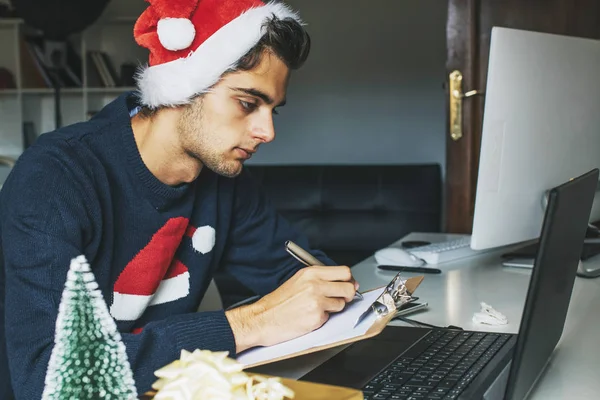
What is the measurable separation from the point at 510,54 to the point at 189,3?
0.66m

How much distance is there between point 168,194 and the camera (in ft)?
4.14

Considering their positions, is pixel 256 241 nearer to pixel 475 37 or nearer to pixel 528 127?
pixel 528 127

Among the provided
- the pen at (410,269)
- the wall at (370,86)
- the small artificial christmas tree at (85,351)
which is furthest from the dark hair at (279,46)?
the wall at (370,86)

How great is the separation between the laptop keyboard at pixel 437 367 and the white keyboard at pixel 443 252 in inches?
28.6

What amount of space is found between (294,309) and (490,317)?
41 centimetres

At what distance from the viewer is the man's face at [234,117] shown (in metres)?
1.23

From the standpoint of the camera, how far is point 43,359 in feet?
2.82

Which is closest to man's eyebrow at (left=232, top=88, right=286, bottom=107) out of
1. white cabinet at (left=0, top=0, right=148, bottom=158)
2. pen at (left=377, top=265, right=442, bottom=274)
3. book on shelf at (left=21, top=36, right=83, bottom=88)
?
pen at (left=377, top=265, right=442, bottom=274)

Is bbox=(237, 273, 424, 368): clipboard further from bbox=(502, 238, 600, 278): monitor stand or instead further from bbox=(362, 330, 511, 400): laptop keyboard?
bbox=(502, 238, 600, 278): monitor stand

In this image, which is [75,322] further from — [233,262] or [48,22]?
[48,22]

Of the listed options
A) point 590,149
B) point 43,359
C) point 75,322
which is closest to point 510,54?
point 590,149

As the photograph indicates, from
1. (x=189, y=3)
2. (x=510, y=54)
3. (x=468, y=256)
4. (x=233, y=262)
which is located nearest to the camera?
(x=189, y=3)

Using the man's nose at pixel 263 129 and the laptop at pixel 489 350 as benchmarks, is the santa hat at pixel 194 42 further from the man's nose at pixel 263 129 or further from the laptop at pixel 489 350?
the laptop at pixel 489 350

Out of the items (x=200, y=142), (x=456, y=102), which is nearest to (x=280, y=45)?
(x=200, y=142)
